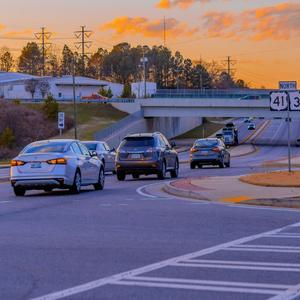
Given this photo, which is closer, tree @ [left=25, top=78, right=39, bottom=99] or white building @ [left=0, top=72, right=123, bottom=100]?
tree @ [left=25, top=78, right=39, bottom=99]

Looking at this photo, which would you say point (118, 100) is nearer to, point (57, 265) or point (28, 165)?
point (28, 165)

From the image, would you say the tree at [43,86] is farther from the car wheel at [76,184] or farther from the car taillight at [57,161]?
the car taillight at [57,161]

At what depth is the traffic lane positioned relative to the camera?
34.1ft

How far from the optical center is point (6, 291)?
9297 mm

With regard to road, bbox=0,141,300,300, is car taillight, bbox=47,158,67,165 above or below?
above

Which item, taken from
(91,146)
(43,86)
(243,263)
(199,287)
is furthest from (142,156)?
(43,86)

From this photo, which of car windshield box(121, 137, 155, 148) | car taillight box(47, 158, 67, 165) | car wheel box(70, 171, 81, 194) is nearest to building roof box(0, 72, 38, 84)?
car windshield box(121, 137, 155, 148)

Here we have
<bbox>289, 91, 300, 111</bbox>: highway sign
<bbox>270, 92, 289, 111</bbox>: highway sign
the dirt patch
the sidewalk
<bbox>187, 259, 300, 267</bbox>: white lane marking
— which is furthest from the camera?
<bbox>289, 91, 300, 111</bbox>: highway sign

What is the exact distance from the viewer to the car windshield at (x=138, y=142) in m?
31.0

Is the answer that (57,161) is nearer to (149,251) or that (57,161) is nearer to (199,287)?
(149,251)

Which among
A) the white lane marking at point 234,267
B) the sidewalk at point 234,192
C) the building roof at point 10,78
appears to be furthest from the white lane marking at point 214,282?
the building roof at point 10,78

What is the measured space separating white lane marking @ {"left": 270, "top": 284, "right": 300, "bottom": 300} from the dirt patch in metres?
14.2

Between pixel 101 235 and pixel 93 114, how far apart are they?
316 feet

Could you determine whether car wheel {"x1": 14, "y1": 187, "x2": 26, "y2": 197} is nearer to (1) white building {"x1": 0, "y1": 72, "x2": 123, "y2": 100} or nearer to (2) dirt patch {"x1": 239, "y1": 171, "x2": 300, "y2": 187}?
(2) dirt patch {"x1": 239, "y1": 171, "x2": 300, "y2": 187}
